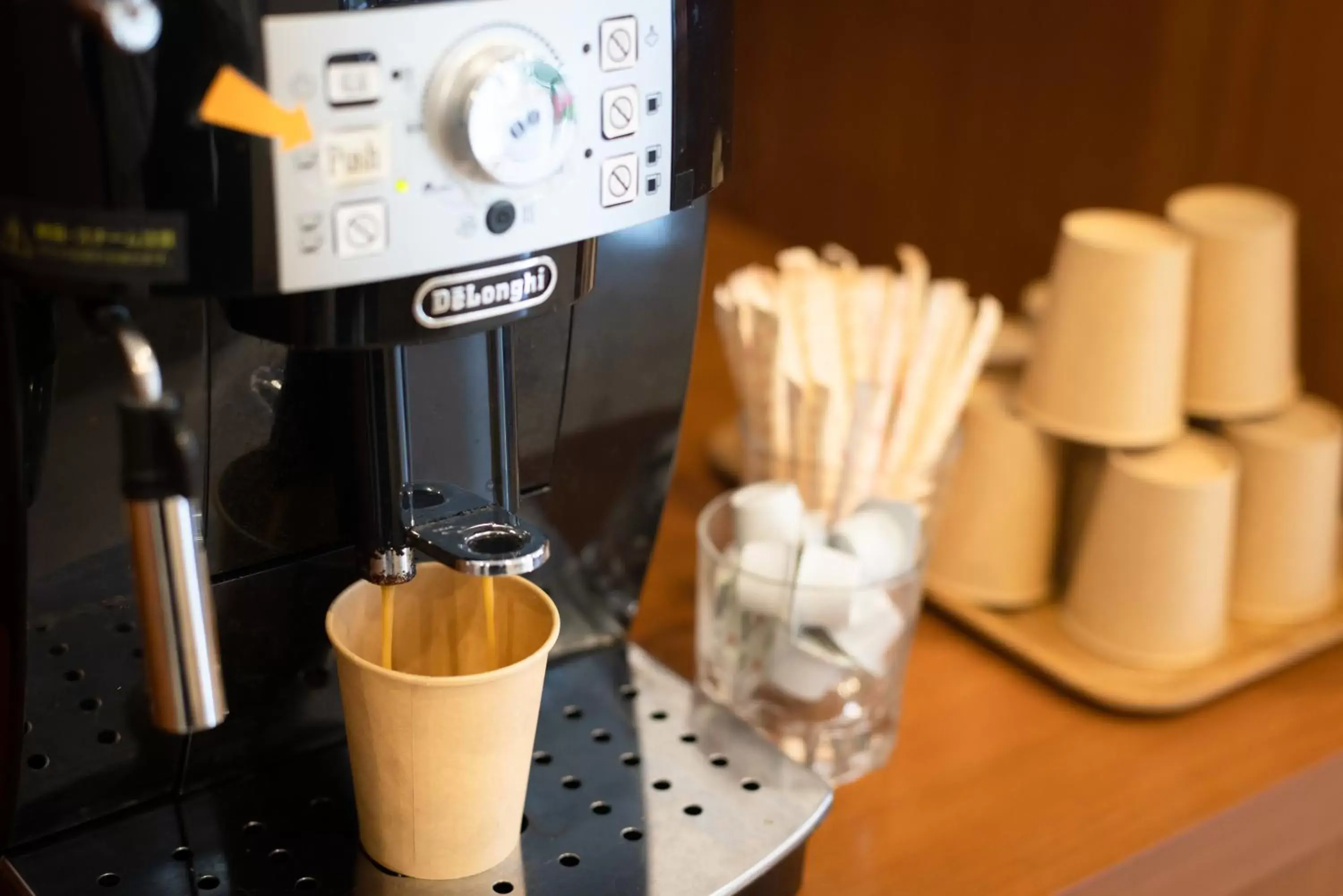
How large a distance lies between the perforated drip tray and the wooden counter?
0.05 meters

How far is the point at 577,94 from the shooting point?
1.53 ft

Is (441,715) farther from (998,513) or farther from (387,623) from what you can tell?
(998,513)

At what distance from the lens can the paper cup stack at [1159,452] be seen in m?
0.77

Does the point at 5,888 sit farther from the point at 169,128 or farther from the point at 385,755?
the point at 169,128

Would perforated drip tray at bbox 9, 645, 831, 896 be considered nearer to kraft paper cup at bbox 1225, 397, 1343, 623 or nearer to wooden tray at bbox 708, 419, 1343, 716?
wooden tray at bbox 708, 419, 1343, 716

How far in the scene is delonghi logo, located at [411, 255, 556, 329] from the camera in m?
0.46

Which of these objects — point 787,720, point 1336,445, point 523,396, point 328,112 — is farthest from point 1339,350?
point 328,112

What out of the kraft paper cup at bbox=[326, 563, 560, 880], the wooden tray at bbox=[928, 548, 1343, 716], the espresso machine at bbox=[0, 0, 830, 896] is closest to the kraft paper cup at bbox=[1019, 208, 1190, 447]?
the wooden tray at bbox=[928, 548, 1343, 716]

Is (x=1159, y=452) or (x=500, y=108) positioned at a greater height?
(x=500, y=108)

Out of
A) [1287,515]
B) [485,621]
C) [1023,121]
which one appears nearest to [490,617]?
[485,621]

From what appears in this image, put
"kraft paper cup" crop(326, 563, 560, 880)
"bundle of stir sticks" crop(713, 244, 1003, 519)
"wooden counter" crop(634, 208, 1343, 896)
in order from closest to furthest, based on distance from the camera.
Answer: "kraft paper cup" crop(326, 563, 560, 880) < "wooden counter" crop(634, 208, 1343, 896) < "bundle of stir sticks" crop(713, 244, 1003, 519)

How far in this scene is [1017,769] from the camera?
2.34 feet

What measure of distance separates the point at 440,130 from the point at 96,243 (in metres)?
0.10

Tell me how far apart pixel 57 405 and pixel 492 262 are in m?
0.16
